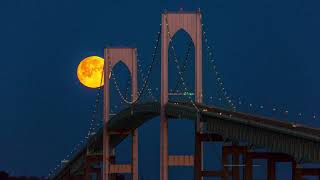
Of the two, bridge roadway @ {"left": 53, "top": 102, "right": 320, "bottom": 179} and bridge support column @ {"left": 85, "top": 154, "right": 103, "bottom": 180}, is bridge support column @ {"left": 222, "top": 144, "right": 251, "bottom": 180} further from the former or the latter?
bridge support column @ {"left": 85, "top": 154, "right": 103, "bottom": 180}

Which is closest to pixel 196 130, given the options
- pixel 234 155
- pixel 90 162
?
pixel 234 155

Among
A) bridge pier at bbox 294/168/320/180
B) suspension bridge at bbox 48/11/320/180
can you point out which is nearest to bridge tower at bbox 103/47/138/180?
suspension bridge at bbox 48/11/320/180

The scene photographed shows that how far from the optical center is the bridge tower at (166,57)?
90500mm

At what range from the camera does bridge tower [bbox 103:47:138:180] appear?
11971cm

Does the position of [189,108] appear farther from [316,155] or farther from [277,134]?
[316,155]

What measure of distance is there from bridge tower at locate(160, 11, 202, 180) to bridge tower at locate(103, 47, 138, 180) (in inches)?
943

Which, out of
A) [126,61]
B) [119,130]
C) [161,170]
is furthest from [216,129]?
[126,61]

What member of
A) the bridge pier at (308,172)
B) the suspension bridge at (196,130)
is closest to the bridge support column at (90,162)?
the suspension bridge at (196,130)

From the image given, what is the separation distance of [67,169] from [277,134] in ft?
278

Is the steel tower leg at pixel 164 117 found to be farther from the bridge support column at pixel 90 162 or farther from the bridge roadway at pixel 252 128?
the bridge support column at pixel 90 162

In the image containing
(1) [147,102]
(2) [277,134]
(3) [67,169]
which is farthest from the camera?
(3) [67,169]

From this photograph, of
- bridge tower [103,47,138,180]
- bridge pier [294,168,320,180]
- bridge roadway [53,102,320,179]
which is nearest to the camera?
bridge roadway [53,102,320,179]

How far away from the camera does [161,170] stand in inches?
3548

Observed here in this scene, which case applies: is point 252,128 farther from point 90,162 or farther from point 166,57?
point 90,162
